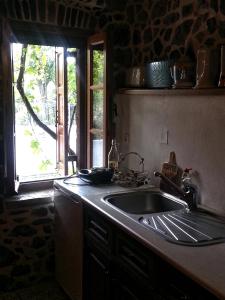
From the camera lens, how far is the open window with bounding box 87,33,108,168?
2729 mm

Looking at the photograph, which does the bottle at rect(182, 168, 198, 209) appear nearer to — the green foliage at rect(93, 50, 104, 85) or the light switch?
the light switch

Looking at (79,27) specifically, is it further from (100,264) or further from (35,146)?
(35,146)

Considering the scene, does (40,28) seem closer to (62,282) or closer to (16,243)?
(16,243)

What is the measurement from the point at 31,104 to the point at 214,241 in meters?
3.30

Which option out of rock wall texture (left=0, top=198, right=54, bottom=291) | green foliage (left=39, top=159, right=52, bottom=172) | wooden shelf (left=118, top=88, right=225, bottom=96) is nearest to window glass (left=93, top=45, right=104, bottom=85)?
wooden shelf (left=118, top=88, right=225, bottom=96)

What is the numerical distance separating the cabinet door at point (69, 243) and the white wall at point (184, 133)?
64cm

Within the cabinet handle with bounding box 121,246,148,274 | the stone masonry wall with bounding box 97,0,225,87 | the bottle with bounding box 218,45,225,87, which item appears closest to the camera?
the cabinet handle with bounding box 121,246,148,274

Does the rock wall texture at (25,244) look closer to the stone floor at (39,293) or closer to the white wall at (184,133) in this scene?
the stone floor at (39,293)

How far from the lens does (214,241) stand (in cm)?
154

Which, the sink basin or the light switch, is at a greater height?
the light switch

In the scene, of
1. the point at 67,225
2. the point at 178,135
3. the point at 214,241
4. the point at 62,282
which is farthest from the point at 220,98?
the point at 62,282

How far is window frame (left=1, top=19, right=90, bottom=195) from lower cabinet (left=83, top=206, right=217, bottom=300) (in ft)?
2.59

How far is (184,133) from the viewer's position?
2209 mm

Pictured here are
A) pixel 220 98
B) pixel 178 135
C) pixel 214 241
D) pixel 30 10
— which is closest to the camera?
pixel 214 241
